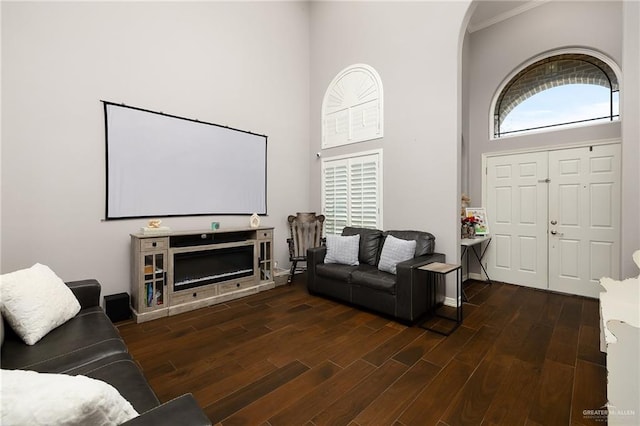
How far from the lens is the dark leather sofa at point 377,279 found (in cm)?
292

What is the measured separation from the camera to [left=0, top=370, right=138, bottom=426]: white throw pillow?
0.65 metres

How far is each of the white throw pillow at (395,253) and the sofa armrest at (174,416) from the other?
270cm

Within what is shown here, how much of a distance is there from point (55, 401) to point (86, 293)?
205 cm

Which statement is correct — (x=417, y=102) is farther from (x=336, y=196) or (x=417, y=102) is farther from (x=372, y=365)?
(x=372, y=365)

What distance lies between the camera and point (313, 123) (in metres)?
5.30

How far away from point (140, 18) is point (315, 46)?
2897 mm


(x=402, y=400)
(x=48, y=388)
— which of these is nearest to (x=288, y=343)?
(x=402, y=400)

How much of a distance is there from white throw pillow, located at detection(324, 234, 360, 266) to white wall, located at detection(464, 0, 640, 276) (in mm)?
2451

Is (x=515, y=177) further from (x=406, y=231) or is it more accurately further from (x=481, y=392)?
(x=481, y=392)

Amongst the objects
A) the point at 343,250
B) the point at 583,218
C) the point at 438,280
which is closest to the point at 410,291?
the point at 438,280

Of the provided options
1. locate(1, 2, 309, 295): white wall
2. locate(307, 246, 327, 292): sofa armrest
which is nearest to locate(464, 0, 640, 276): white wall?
locate(307, 246, 327, 292): sofa armrest

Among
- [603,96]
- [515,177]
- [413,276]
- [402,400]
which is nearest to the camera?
[402,400]

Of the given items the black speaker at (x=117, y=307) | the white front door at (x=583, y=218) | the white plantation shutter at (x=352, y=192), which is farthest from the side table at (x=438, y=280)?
the black speaker at (x=117, y=307)

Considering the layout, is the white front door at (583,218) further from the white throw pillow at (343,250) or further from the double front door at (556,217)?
the white throw pillow at (343,250)
